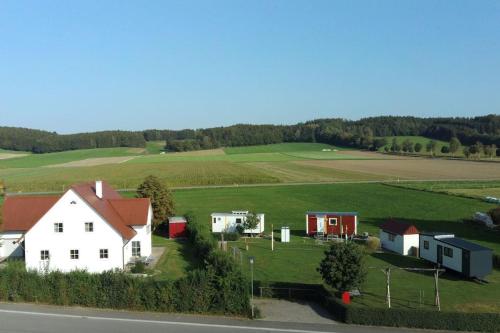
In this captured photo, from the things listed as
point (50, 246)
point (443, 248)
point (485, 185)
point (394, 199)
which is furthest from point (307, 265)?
point (485, 185)

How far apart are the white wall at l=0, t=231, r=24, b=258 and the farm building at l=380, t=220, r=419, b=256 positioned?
1220 inches

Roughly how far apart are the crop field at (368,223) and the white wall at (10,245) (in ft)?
59.7

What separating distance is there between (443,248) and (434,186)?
51.3 meters

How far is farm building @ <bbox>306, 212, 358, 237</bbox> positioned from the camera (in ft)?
159

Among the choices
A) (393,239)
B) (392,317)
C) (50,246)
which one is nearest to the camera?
(392,317)

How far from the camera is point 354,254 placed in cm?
2664

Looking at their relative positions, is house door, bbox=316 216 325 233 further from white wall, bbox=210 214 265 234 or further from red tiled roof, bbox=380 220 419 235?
red tiled roof, bbox=380 220 419 235

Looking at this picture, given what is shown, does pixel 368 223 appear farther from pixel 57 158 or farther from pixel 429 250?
pixel 57 158

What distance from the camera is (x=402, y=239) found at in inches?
1636

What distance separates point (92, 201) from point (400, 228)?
84.5ft

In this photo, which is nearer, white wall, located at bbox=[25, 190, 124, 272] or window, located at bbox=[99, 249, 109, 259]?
white wall, located at bbox=[25, 190, 124, 272]

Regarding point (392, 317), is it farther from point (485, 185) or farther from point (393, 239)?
point (485, 185)

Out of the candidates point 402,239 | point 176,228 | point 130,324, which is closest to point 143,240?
point 176,228

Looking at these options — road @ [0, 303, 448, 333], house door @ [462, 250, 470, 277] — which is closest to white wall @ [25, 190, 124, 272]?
road @ [0, 303, 448, 333]
